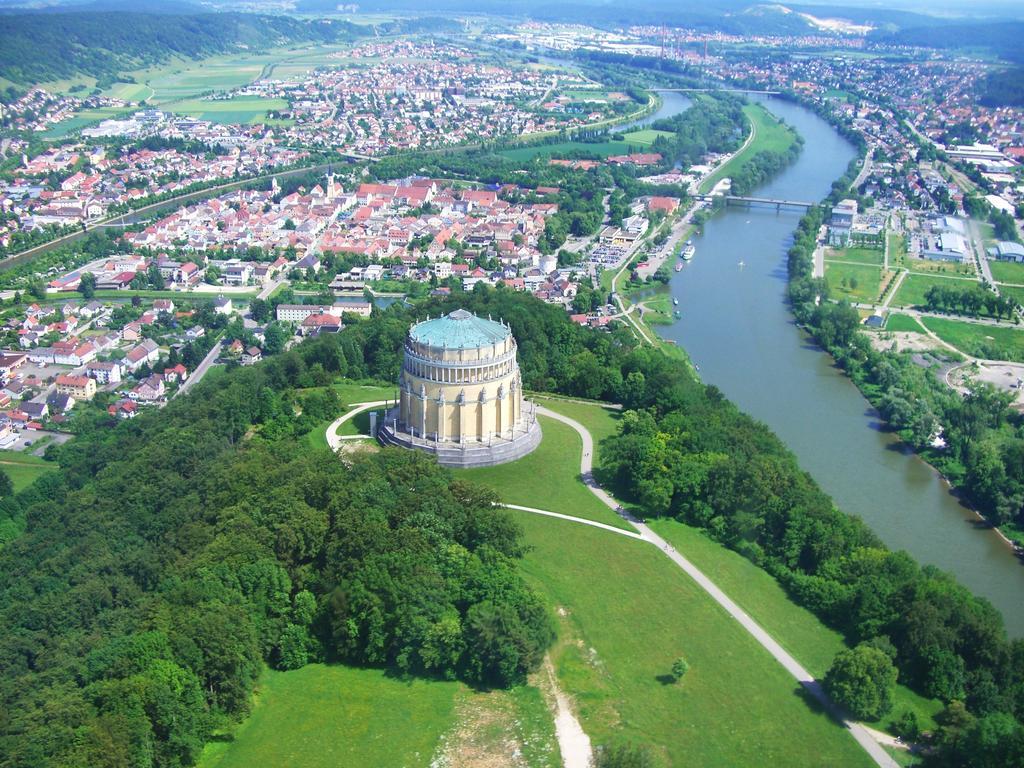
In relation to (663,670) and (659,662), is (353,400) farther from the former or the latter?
(663,670)

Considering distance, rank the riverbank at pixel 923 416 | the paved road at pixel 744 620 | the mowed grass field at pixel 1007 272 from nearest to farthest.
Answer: the paved road at pixel 744 620
the riverbank at pixel 923 416
the mowed grass field at pixel 1007 272

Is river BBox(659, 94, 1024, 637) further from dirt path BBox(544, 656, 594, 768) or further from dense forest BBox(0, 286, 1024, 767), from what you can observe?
dirt path BBox(544, 656, 594, 768)

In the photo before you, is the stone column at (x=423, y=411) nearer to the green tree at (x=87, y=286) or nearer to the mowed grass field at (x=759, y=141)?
the green tree at (x=87, y=286)

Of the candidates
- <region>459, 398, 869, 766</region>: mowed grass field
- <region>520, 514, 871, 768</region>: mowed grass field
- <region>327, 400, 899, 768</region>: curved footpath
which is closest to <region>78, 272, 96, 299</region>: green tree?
<region>327, 400, 899, 768</region>: curved footpath

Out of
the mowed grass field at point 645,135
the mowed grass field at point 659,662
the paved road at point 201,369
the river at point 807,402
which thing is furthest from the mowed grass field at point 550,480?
the mowed grass field at point 645,135

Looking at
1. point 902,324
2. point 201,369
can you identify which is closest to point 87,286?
point 201,369
